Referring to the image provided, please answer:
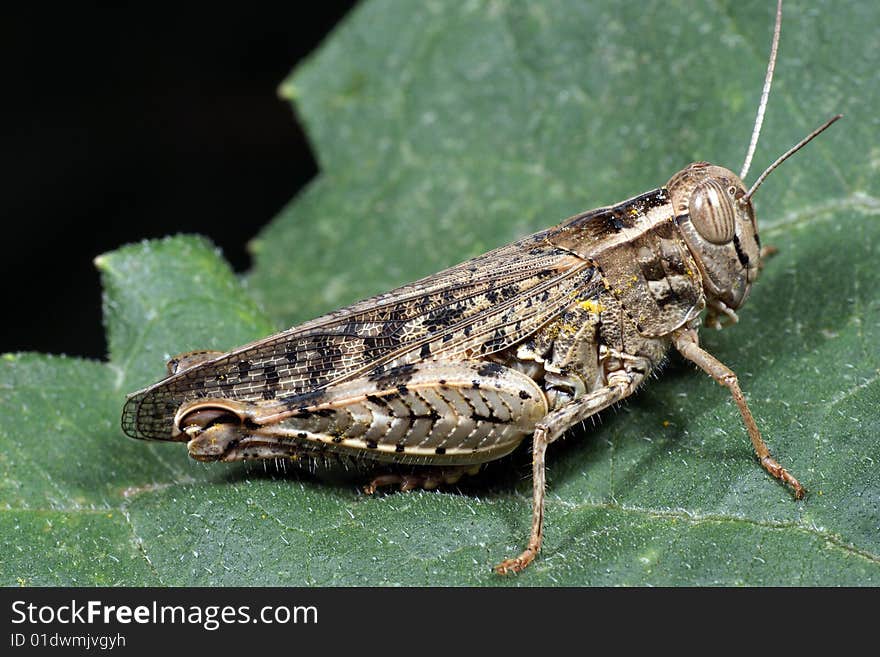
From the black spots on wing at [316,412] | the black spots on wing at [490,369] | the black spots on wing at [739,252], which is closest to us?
the black spots on wing at [316,412]

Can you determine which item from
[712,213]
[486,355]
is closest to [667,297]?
[712,213]

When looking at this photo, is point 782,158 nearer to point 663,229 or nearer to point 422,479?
point 663,229

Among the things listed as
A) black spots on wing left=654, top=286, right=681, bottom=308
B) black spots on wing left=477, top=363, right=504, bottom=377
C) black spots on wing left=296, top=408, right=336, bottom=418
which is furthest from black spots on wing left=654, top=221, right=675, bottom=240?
black spots on wing left=296, top=408, right=336, bottom=418

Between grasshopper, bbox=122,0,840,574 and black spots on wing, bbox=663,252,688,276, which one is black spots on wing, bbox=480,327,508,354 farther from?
black spots on wing, bbox=663,252,688,276

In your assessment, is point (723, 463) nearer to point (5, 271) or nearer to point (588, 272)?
point (588, 272)

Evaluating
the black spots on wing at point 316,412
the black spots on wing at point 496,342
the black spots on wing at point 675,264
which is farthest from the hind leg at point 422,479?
the black spots on wing at point 675,264

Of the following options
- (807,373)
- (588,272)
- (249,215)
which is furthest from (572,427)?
(249,215)

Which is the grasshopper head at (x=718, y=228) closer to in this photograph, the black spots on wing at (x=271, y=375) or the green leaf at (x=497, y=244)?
the green leaf at (x=497, y=244)
